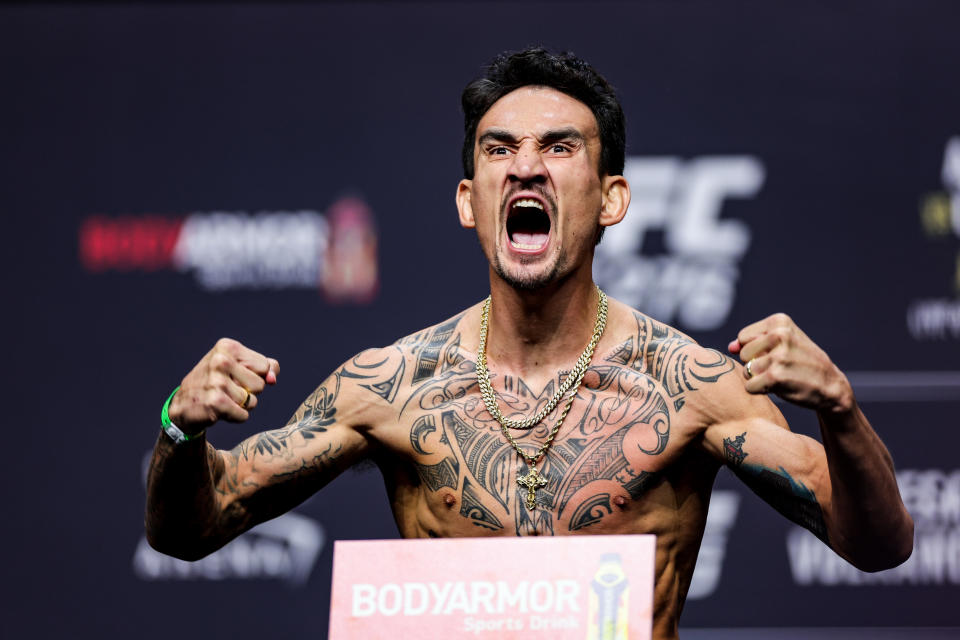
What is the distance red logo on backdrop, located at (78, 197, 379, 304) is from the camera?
11.2ft

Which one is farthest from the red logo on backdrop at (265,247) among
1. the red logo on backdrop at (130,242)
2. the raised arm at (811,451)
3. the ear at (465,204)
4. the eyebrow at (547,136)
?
the raised arm at (811,451)

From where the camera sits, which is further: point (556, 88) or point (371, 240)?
point (371, 240)

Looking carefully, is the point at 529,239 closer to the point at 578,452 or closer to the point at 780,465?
the point at 578,452

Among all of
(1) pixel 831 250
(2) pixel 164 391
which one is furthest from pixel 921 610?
(2) pixel 164 391

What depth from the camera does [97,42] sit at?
352 centimetres

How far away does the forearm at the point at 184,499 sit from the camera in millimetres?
1818

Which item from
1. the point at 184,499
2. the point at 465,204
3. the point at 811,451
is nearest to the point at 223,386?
the point at 184,499

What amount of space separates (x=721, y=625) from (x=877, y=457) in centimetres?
179

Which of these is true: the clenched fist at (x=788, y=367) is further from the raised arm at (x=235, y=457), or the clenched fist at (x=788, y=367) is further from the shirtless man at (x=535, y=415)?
the raised arm at (x=235, y=457)

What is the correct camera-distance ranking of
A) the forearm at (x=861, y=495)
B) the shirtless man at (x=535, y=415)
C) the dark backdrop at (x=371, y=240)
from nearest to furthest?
1. the forearm at (x=861, y=495)
2. the shirtless man at (x=535, y=415)
3. the dark backdrop at (x=371, y=240)

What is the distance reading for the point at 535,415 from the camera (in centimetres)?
205

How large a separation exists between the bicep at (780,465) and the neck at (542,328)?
312 millimetres

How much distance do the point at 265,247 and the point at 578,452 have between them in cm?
166

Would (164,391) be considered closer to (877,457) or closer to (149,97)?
(149,97)
